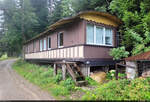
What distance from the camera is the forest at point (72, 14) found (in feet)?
25.5

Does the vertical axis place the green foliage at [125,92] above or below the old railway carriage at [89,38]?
below

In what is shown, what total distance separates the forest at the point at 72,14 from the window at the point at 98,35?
0.98 m

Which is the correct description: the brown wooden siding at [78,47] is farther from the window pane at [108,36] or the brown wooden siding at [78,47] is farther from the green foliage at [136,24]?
the green foliage at [136,24]

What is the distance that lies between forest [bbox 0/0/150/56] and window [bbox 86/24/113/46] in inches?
38.5

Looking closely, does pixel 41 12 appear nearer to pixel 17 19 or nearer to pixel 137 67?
pixel 17 19

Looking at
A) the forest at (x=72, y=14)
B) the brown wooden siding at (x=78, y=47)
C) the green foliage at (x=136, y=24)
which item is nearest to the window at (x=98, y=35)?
the brown wooden siding at (x=78, y=47)

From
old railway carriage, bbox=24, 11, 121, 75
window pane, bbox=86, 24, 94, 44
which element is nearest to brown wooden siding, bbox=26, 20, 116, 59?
old railway carriage, bbox=24, 11, 121, 75

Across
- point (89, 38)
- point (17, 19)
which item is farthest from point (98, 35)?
point (17, 19)

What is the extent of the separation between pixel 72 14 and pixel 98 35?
1039 cm

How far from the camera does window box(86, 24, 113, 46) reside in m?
8.12

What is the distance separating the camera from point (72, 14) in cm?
1780

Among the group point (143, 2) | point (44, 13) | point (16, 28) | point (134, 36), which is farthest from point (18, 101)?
point (44, 13)

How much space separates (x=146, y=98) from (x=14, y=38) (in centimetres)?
1782

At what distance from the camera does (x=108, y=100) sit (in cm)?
429
